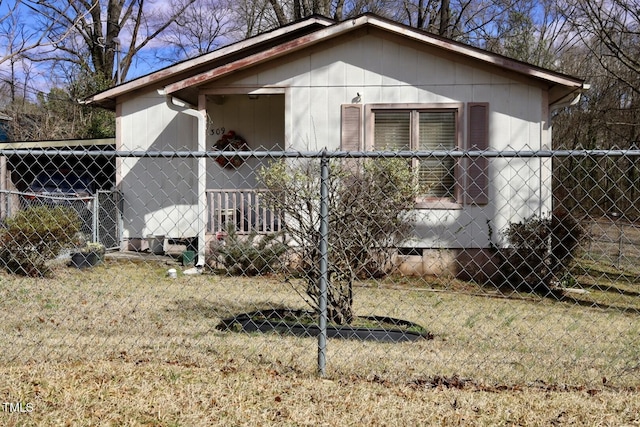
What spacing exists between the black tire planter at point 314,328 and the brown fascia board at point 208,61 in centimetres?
653

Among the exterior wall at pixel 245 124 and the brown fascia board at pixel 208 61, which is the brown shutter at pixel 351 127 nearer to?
the exterior wall at pixel 245 124

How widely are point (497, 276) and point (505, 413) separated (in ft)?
21.9

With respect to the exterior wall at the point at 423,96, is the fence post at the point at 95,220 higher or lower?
lower

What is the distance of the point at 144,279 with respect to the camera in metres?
9.70

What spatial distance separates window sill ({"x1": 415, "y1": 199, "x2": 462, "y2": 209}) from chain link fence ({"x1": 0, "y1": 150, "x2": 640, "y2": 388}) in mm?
22

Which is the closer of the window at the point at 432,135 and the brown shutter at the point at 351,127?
the window at the point at 432,135

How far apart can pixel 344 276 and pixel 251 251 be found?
385 cm

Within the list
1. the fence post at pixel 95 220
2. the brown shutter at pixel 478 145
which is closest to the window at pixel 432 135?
the brown shutter at pixel 478 145

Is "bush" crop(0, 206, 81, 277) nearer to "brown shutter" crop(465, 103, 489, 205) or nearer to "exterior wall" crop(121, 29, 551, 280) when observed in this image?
"exterior wall" crop(121, 29, 551, 280)

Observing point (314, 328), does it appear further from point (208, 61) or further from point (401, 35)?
point (208, 61)

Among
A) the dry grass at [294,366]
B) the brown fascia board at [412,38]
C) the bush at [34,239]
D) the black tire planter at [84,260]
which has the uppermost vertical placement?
the brown fascia board at [412,38]

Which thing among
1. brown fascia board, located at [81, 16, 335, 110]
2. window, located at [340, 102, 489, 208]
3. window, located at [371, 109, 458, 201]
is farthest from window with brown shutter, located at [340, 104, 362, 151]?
brown fascia board, located at [81, 16, 335, 110]

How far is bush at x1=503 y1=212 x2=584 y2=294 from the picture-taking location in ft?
30.6

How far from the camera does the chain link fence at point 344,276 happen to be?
5.04 m
